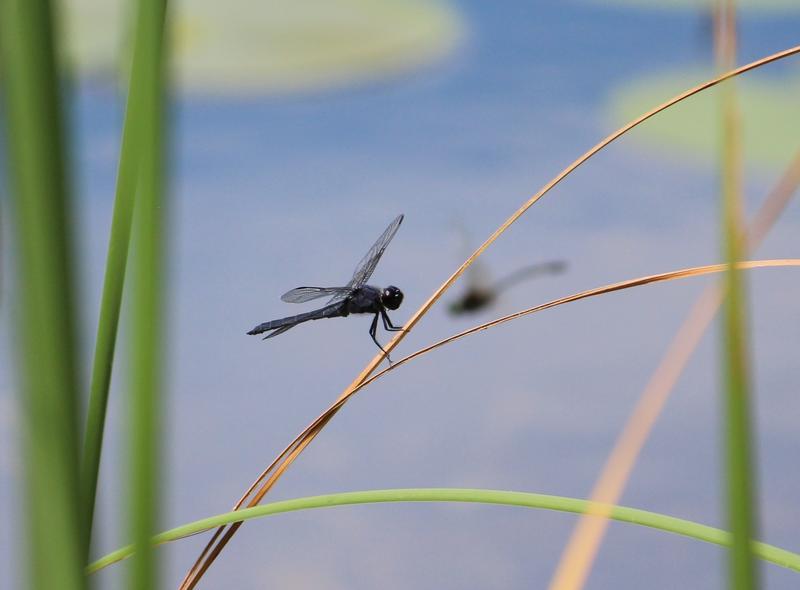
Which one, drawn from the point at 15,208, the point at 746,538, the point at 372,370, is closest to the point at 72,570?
the point at 15,208

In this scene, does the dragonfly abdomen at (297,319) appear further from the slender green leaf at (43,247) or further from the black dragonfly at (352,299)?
the slender green leaf at (43,247)

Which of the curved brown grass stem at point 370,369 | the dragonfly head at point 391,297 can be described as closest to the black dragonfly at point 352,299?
the dragonfly head at point 391,297

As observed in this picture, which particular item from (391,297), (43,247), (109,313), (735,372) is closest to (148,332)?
(43,247)

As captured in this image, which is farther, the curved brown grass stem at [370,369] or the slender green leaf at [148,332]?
the curved brown grass stem at [370,369]

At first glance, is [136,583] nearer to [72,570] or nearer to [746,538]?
[72,570]

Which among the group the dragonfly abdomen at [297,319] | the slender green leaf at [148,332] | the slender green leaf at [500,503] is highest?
the slender green leaf at [148,332]
